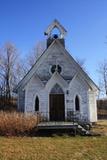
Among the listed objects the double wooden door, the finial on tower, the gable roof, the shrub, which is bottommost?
the shrub

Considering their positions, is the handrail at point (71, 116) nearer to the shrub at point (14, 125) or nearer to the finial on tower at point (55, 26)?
the shrub at point (14, 125)

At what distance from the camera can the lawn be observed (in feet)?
34.3

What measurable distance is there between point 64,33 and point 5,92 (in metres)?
26.5

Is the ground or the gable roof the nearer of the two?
the ground

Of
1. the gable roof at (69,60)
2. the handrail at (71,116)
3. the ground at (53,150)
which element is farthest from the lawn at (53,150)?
the gable roof at (69,60)

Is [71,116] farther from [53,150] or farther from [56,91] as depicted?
[53,150]

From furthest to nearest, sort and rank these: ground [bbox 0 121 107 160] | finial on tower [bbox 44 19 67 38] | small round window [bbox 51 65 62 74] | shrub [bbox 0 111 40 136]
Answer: finial on tower [bbox 44 19 67 38], small round window [bbox 51 65 62 74], shrub [bbox 0 111 40 136], ground [bbox 0 121 107 160]

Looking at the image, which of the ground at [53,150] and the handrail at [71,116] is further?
the handrail at [71,116]

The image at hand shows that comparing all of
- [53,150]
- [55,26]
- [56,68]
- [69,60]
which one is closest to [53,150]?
[53,150]

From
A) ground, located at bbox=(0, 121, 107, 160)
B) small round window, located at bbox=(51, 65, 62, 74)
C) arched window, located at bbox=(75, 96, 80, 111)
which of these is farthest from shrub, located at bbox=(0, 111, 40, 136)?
small round window, located at bbox=(51, 65, 62, 74)

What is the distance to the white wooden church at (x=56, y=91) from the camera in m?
23.8

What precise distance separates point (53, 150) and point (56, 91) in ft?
40.9

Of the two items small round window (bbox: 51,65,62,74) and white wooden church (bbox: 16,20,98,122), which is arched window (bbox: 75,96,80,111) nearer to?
white wooden church (bbox: 16,20,98,122)

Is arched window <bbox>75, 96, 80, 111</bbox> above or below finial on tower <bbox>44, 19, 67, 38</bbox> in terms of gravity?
below
